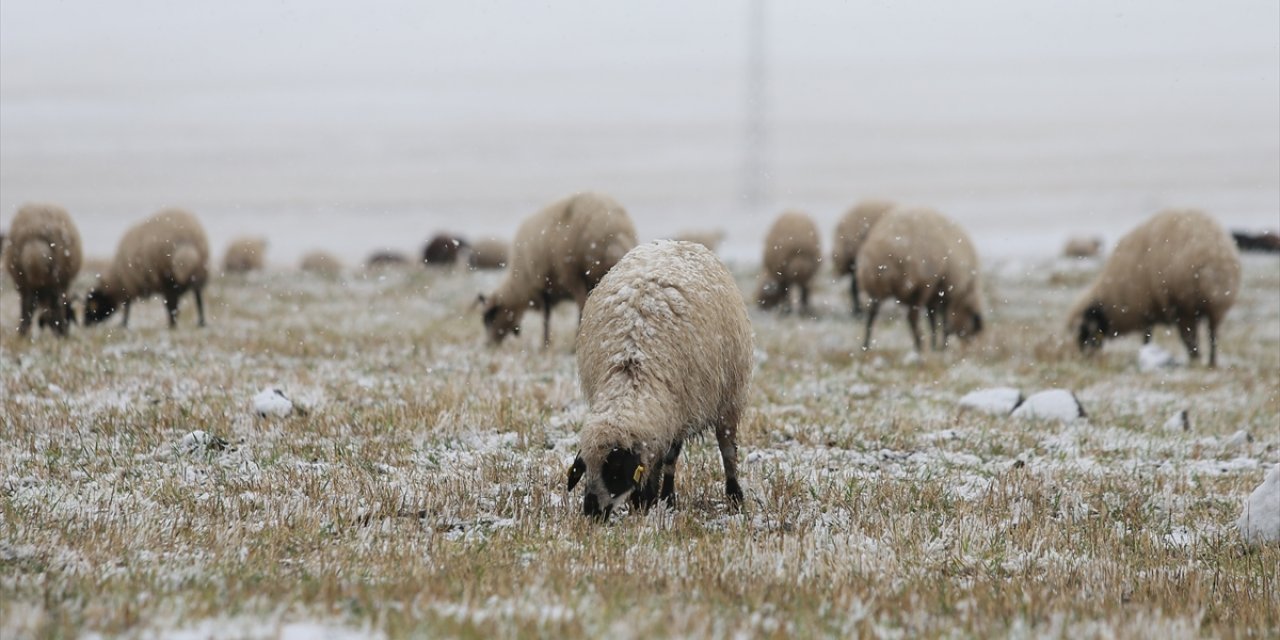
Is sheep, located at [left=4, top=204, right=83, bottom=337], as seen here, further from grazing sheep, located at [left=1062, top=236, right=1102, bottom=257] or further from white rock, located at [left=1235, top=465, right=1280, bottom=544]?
grazing sheep, located at [left=1062, top=236, right=1102, bottom=257]

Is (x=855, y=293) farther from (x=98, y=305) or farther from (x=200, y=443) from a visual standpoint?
(x=200, y=443)

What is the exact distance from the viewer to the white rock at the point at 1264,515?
19.9ft

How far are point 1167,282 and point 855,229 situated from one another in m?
7.06

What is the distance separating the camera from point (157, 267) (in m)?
16.8

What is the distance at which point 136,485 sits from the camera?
6.18m

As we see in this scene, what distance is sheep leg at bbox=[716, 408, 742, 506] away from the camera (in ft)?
21.1

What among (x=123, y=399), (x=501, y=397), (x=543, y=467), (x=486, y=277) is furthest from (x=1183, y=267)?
(x=486, y=277)

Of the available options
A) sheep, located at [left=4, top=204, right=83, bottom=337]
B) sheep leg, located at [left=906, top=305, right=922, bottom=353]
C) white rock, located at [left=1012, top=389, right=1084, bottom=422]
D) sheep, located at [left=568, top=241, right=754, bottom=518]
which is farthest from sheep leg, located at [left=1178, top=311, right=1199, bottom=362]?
sheep, located at [left=4, top=204, right=83, bottom=337]

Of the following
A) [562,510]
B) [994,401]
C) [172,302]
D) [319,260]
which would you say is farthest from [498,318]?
[319,260]

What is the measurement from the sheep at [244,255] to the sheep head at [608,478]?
36.2 m

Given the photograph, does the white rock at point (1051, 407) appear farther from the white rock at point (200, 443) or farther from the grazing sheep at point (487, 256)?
the grazing sheep at point (487, 256)

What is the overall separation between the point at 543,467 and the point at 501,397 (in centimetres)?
247

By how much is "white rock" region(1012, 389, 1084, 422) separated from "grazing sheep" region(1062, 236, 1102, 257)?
2995cm

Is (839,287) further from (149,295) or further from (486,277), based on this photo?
(149,295)
